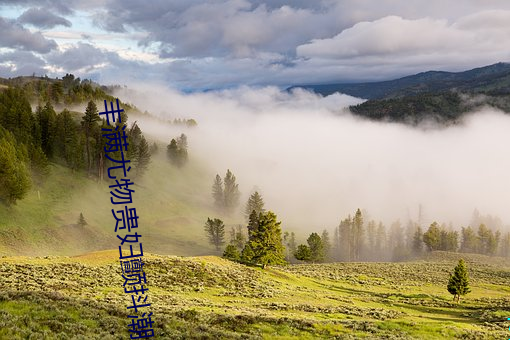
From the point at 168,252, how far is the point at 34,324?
291ft

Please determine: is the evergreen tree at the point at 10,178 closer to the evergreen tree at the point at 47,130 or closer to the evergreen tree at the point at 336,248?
the evergreen tree at the point at 47,130

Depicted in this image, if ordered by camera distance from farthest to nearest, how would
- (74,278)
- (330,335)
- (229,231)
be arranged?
1. (229,231)
2. (74,278)
3. (330,335)

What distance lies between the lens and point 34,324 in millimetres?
21344

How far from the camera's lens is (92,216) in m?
111

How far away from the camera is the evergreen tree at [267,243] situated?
68125 mm

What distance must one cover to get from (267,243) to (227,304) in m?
29.2

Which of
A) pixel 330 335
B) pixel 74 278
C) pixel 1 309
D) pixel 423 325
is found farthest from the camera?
pixel 74 278

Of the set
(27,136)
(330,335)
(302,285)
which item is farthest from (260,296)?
(27,136)

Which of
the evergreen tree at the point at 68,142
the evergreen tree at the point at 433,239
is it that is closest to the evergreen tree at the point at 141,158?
the evergreen tree at the point at 68,142

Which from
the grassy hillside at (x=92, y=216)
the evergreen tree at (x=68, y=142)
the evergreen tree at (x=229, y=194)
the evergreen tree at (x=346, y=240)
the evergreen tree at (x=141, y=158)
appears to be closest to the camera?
the grassy hillside at (x=92, y=216)

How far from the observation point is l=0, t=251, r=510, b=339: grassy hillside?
23.9m

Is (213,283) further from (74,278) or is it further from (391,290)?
(391,290)

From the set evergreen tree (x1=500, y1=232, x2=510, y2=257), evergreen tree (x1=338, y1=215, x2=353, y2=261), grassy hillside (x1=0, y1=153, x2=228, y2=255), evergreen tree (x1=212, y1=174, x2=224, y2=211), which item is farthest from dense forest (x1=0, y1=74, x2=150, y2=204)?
evergreen tree (x1=500, y1=232, x2=510, y2=257)

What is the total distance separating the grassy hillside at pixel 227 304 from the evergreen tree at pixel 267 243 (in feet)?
10.5
